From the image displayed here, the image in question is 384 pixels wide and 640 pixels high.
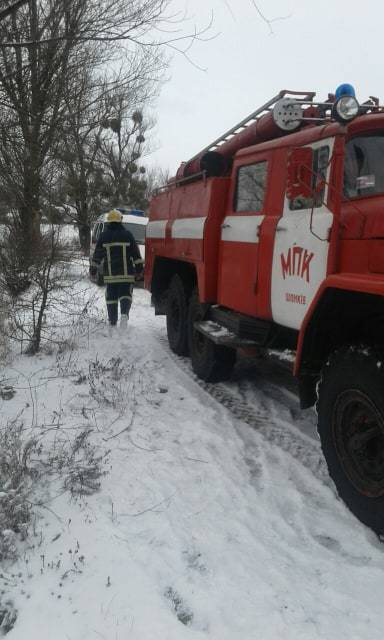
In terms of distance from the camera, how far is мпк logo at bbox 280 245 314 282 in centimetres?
360

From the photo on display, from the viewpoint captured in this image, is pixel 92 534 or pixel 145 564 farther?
pixel 92 534

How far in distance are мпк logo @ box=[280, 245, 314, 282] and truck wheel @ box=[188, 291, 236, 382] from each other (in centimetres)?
195

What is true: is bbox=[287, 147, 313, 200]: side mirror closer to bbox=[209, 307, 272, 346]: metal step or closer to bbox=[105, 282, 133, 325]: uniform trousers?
bbox=[209, 307, 272, 346]: metal step

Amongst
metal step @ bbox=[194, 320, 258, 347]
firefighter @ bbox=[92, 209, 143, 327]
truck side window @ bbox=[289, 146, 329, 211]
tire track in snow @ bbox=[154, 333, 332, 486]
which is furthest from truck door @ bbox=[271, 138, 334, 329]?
firefighter @ bbox=[92, 209, 143, 327]

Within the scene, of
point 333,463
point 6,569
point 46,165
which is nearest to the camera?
point 6,569

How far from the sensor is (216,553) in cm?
267

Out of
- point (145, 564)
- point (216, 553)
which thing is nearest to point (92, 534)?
point (145, 564)

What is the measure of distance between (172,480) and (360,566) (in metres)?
1.29

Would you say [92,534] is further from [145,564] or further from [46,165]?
[46,165]

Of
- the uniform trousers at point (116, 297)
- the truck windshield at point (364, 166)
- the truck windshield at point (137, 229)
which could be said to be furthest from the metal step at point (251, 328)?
the truck windshield at point (137, 229)

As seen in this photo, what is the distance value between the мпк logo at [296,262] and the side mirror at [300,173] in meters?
0.50

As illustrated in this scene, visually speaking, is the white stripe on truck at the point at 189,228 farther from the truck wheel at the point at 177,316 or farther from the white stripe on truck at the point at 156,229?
the truck wheel at the point at 177,316

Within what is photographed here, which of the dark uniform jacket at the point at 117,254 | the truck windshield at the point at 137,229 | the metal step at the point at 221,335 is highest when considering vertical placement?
the truck windshield at the point at 137,229

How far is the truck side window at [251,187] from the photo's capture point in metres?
4.52
